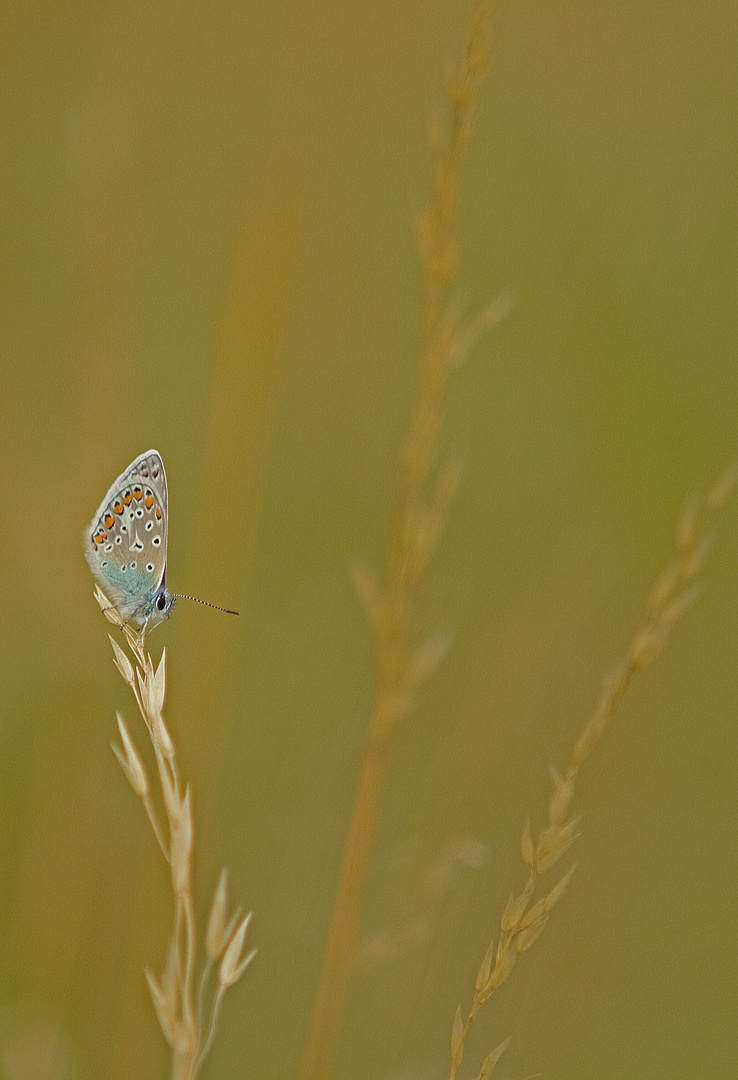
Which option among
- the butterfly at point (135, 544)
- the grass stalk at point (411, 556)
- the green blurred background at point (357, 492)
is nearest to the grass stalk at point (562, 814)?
the grass stalk at point (411, 556)

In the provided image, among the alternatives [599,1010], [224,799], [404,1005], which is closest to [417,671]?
Result: [404,1005]

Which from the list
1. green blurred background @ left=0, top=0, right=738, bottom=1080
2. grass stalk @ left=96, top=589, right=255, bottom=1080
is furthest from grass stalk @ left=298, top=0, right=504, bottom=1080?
grass stalk @ left=96, top=589, right=255, bottom=1080

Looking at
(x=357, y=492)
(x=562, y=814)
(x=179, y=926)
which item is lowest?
(x=357, y=492)

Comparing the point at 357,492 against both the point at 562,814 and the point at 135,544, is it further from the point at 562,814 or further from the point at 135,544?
the point at 562,814

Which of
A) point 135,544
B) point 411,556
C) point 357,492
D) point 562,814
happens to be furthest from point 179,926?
point 357,492

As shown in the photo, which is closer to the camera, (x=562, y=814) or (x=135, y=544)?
(x=562, y=814)

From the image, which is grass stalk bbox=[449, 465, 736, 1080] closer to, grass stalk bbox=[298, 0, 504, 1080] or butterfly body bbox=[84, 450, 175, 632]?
grass stalk bbox=[298, 0, 504, 1080]

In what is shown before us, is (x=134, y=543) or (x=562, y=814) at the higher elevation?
(x=134, y=543)
